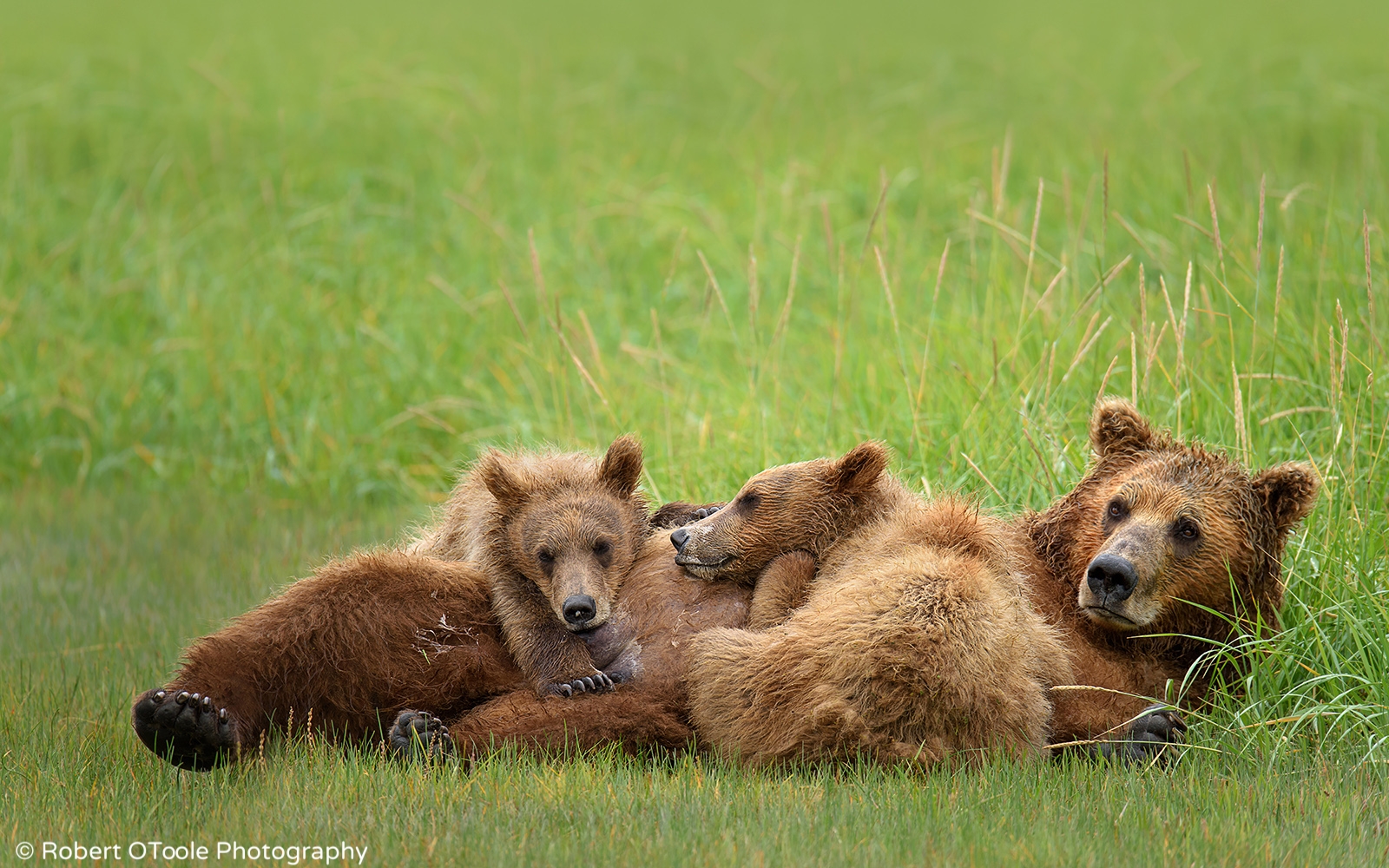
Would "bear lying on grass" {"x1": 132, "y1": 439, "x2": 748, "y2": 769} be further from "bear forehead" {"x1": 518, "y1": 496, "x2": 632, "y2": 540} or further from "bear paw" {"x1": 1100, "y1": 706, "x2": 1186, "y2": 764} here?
"bear paw" {"x1": 1100, "y1": 706, "x2": 1186, "y2": 764}

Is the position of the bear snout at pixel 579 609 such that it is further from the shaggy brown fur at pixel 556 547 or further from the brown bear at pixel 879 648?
the brown bear at pixel 879 648

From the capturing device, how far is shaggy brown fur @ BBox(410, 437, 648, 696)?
A: 4832mm

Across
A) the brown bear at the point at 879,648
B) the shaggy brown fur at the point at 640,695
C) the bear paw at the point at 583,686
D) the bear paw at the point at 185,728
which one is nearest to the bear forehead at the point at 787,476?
the brown bear at the point at 879,648

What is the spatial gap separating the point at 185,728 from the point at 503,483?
1.47 m

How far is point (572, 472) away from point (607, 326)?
6013 mm

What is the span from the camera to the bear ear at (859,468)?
4.84 metres

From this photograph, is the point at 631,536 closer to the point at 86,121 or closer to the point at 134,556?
the point at 134,556

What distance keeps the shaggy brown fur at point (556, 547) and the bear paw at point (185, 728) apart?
104 centimetres

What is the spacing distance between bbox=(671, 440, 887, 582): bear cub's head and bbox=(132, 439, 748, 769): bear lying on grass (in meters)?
0.16

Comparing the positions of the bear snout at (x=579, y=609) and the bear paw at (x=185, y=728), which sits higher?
the bear snout at (x=579, y=609)

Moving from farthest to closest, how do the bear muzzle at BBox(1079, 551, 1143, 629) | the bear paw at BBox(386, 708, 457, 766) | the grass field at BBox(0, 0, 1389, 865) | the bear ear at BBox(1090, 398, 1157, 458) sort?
the bear ear at BBox(1090, 398, 1157, 458), the bear muzzle at BBox(1079, 551, 1143, 629), the bear paw at BBox(386, 708, 457, 766), the grass field at BBox(0, 0, 1389, 865)

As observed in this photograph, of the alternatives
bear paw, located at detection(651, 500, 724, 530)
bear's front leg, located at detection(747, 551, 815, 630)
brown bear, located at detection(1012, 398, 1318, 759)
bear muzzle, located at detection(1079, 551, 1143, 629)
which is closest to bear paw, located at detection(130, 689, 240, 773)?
bear's front leg, located at detection(747, 551, 815, 630)

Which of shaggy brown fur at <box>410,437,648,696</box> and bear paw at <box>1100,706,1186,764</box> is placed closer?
bear paw at <box>1100,706,1186,764</box>

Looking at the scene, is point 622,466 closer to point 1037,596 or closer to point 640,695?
point 640,695
